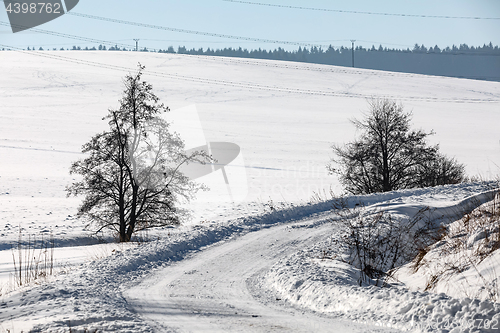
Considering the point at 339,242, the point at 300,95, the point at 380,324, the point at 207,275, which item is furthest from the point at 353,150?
the point at 300,95

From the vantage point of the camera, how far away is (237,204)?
81.0 ft

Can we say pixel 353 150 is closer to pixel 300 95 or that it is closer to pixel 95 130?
pixel 95 130

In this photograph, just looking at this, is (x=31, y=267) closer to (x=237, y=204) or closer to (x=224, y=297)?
(x=224, y=297)

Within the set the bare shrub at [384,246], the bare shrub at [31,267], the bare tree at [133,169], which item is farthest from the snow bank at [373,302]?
the bare tree at [133,169]

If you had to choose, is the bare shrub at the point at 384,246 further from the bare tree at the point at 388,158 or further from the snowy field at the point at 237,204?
the bare tree at the point at 388,158

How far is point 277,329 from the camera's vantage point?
4.93 meters

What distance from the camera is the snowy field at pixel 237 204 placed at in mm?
5254

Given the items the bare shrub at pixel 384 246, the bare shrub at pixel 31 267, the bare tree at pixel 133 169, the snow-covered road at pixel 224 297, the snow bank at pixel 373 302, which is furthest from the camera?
the bare tree at pixel 133 169

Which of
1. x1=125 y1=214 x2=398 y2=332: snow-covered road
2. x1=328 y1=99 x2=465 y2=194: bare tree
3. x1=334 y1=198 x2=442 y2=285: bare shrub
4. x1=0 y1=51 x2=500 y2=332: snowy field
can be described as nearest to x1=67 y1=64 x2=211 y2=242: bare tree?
x1=0 y1=51 x2=500 y2=332: snowy field

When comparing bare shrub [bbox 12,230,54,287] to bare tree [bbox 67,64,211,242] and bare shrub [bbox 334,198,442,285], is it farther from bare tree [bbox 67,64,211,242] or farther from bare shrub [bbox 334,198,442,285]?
bare shrub [bbox 334,198,442,285]

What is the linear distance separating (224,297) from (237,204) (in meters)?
18.2

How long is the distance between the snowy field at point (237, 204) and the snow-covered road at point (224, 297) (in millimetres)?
39

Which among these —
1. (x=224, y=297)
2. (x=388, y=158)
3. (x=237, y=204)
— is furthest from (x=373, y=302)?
(x=388, y=158)

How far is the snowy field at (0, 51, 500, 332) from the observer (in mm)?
5254
